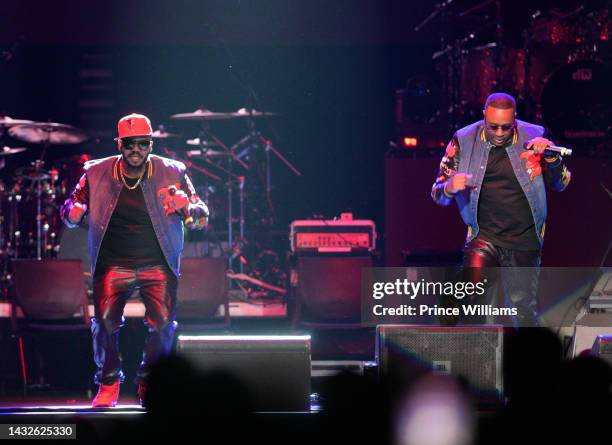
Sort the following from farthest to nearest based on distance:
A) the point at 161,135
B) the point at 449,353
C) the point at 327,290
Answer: the point at 161,135 → the point at 327,290 → the point at 449,353

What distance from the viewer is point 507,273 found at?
20.7ft

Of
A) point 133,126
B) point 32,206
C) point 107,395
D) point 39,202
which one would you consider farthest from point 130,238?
point 32,206

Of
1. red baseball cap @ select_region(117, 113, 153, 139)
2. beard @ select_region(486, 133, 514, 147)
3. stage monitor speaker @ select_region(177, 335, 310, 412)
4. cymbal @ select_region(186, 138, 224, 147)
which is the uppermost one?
cymbal @ select_region(186, 138, 224, 147)

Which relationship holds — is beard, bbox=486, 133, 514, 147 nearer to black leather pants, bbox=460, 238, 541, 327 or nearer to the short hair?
the short hair

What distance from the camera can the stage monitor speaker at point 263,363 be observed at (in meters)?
4.93

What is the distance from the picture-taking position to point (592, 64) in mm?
10172

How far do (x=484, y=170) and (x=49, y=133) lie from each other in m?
7.03

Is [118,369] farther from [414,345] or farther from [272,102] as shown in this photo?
[272,102]

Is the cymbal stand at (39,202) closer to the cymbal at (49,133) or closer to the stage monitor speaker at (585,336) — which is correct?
the cymbal at (49,133)

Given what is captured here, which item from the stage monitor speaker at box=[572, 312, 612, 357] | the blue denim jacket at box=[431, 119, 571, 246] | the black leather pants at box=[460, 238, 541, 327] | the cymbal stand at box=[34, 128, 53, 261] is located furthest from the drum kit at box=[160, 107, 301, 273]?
the stage monitor speaker at box=[572, 312, 612, 357]

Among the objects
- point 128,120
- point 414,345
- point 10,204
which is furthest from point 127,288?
point 10,204

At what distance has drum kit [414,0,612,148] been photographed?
10086 mm

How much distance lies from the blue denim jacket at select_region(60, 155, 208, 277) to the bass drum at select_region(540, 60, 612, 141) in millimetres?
5173

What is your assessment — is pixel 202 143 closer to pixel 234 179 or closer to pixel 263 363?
pixel 234 179
